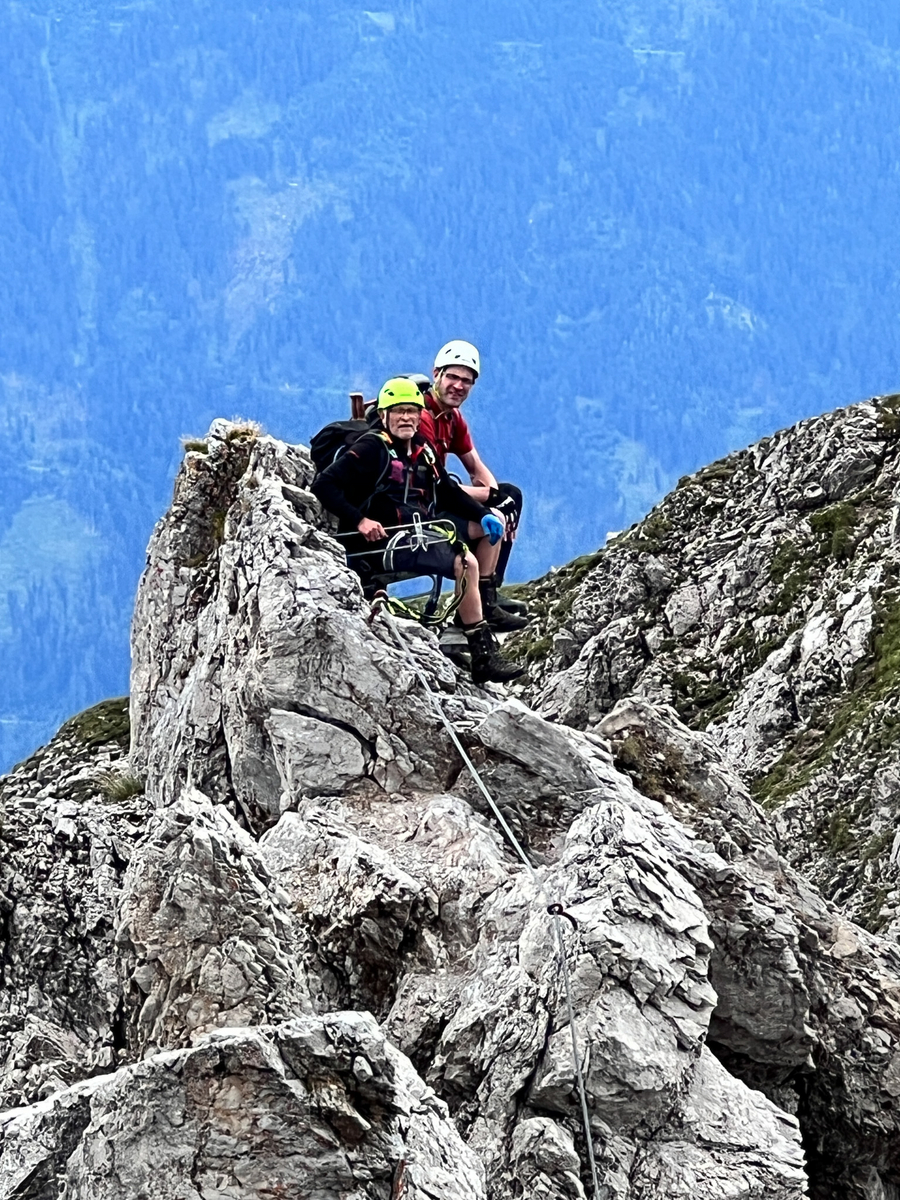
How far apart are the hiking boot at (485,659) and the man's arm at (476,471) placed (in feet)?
9.49

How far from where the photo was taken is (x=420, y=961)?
1717cm

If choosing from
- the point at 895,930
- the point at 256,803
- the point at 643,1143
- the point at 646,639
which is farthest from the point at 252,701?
the point at 646,639

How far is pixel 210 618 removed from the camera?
2438 centimetres

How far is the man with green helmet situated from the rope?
2.22m

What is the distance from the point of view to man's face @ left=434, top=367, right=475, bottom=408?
981 inches

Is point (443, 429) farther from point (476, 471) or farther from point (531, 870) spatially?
point (531, 870)

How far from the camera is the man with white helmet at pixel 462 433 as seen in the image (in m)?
24.9

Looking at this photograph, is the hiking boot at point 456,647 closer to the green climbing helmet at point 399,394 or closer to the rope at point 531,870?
the rope at point 531,870

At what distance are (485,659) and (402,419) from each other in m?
3.52

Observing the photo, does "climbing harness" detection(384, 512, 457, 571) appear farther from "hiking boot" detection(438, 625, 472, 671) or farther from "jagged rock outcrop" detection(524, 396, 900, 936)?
"jagged rock outcrop" detection(524, 396, 900, 936)

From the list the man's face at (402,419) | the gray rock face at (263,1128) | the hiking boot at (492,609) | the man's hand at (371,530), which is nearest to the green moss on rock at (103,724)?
the hiking boot at (492,609)

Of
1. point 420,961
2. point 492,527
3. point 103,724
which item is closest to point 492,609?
point 492,527

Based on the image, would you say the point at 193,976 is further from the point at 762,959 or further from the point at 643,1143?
the point at 762,959

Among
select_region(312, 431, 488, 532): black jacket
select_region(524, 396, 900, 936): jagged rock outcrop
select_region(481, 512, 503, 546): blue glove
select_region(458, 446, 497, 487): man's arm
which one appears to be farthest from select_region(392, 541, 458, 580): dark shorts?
select_region(524, 396, 900, 936): jagged rock outcrop
